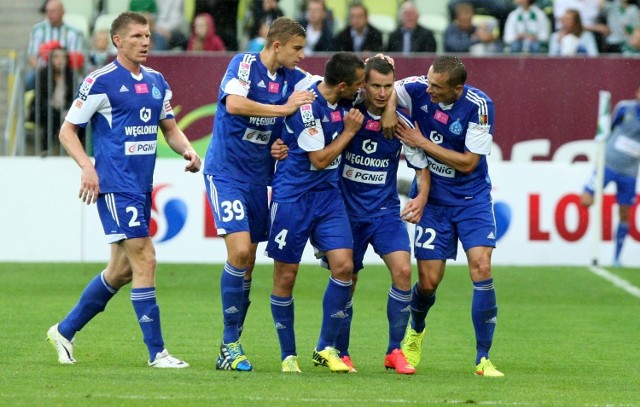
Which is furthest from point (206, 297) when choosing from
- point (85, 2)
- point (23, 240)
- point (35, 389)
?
point (85, 2)

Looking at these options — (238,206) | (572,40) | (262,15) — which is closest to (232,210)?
(238,206)

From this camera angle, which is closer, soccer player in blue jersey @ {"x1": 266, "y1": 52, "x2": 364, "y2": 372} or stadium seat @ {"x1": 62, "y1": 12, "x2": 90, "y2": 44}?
soccer player in blue jersey @ {"x1": 266, "y1": 52, "x2": 364, "y2": 372}

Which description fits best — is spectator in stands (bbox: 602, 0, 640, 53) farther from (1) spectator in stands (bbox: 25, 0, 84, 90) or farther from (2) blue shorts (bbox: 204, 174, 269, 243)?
(2) blue shorts (bbox: 204, 174, 269, 243)

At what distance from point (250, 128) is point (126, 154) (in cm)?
86

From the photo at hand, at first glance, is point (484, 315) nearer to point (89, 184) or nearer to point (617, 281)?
point (89, 184)

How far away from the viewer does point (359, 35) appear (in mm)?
19406

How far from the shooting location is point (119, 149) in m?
8.89

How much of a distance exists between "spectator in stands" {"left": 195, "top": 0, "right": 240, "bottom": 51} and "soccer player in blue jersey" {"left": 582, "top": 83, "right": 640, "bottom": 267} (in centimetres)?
574

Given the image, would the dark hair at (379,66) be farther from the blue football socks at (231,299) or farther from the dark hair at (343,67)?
the blue football socks at (231,299)

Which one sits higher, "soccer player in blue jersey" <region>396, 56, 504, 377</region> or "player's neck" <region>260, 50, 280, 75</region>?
"player's neck" <region>260, 50, 280, 75</region>

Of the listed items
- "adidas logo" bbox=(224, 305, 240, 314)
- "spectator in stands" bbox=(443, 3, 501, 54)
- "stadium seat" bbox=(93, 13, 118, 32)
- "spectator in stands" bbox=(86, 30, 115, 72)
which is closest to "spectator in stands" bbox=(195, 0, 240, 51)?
"stadium seat" bbox=(93, 13, 118, 32)

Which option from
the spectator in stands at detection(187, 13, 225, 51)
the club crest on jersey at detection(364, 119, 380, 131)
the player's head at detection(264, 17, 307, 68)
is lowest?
the club crest on jersey at detection(364, 119, 380, 131)

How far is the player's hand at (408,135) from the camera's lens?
9.07 metres

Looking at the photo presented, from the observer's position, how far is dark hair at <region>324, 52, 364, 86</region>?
8617mm
